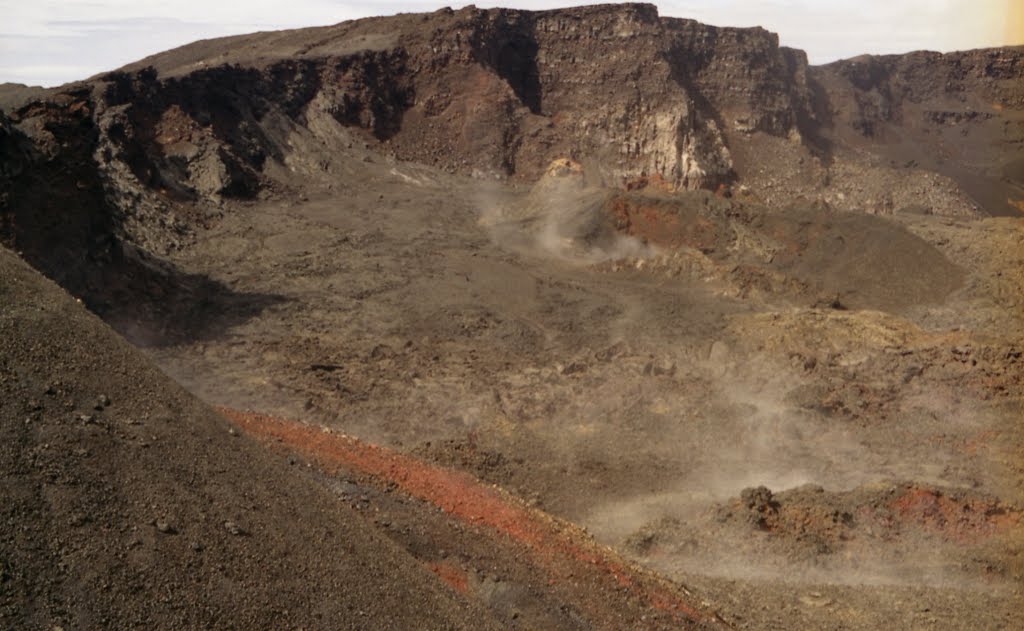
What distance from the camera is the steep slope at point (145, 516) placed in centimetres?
625

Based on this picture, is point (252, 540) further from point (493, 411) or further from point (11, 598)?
point (493, 411)

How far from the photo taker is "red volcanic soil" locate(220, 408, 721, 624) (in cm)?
1079

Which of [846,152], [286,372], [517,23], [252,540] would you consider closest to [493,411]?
[286,372]

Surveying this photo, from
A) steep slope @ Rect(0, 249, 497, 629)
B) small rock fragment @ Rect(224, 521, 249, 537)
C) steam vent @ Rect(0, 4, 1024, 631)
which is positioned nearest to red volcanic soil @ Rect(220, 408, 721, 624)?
steam vent @ Rect(0, 4, 1024, 631)

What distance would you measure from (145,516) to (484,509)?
5.51 meters

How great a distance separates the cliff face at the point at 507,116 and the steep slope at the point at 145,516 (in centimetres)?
2077

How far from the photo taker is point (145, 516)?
6879mm

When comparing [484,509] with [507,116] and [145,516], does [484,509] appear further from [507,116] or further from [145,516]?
[507,116]

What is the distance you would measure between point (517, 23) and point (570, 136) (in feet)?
24.4

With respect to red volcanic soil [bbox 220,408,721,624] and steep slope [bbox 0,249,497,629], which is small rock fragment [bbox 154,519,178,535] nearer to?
steep slope [bbox 0,249,497,629]

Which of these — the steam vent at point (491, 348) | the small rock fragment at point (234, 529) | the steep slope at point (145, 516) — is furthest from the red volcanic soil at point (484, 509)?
the small rock fragment at point (234, 529)

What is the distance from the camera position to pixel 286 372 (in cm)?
2189

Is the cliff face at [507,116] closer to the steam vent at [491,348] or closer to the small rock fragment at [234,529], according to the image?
the steam vent at [491,348]

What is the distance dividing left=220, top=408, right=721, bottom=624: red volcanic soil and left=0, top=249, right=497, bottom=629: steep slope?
1.87 metres
